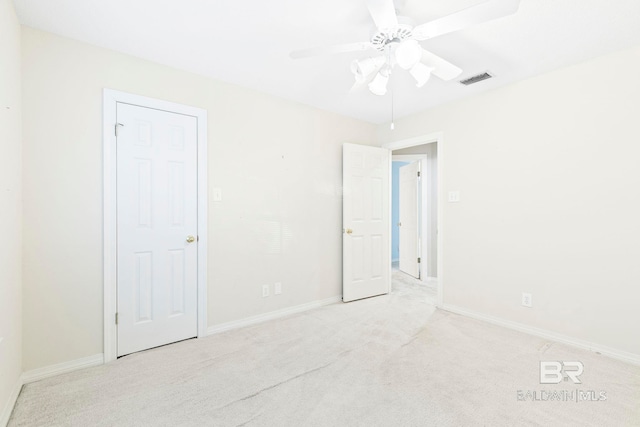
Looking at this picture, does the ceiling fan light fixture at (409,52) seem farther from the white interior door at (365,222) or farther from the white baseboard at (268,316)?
the white baseboard at (268,316)

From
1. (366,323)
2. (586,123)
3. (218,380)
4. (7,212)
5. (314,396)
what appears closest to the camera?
(7,212)

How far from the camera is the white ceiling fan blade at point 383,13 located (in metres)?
1.39

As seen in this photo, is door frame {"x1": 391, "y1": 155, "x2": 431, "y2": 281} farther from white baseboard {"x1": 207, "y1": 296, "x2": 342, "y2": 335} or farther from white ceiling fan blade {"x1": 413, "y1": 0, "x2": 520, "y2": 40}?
white ceiling fan blade {"x1": 413, "y1": 0, "x2": 520, "y2": 40}

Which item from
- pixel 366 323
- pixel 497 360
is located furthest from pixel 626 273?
pixel 366 323

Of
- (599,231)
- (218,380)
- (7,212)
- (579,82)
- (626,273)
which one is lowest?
(218,380)

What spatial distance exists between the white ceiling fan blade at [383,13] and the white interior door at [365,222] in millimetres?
2118

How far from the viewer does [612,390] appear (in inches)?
72.9

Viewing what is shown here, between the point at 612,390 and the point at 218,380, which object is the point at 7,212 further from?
the point at 612,390

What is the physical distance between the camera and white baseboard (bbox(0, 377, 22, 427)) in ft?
5.09

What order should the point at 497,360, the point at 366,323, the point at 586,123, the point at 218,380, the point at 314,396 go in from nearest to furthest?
the point at 314,396 → the point at 218,380 → the point at 497,360 → the point at 586,123 → the point at 366,323

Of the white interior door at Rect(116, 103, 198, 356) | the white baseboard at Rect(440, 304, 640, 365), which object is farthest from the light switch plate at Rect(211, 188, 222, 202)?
the white baseboard at Rect(440, 304, 640, 365)

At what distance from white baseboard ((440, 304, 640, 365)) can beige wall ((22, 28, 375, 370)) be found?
58.5 inches

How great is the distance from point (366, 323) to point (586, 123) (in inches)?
99.9

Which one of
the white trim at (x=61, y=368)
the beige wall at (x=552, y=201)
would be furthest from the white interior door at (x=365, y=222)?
the white trim at (x=61, y=368)
